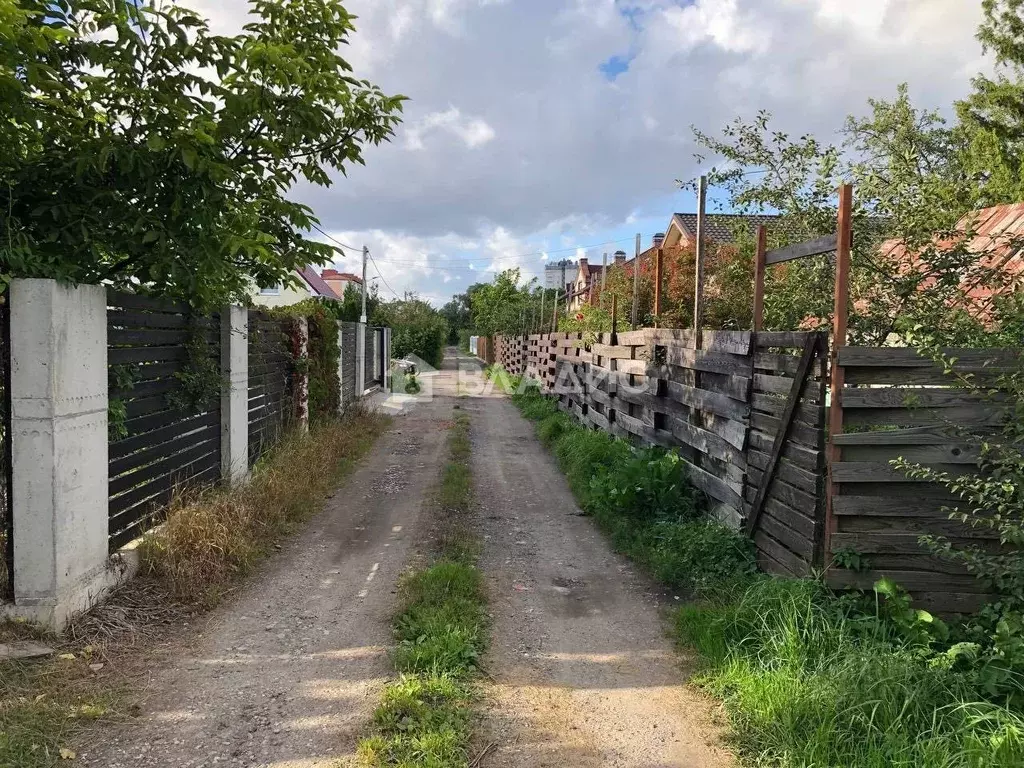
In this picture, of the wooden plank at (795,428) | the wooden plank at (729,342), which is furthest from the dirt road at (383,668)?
the wooden plank at (729,342)

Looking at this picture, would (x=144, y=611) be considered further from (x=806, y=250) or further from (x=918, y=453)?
(x=806, y=250)

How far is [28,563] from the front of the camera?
141 inches

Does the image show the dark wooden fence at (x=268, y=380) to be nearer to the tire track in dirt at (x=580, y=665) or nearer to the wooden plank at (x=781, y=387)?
the tire track in dirt at (x=580, y=665)

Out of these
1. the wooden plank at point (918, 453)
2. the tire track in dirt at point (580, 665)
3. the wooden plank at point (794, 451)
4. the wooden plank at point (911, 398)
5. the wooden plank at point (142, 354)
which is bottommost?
the tire track in dirt at point (580, 665)

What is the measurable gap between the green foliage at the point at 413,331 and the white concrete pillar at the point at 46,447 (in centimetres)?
2540

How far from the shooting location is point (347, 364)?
45.1 feet

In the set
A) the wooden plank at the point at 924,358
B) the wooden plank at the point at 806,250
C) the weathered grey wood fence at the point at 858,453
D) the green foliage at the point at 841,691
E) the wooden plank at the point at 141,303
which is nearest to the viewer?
the green foliage at the point at 841,691

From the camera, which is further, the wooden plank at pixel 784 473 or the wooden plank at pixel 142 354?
the wooden plank at pixel 142 354

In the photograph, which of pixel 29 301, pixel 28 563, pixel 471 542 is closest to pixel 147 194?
pixel 29 301

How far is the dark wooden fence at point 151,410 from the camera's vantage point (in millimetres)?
4371

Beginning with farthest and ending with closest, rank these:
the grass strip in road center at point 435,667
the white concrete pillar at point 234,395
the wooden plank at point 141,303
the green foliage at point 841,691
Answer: the white concrete pillar at point 234,395, the wooden plank at point 141,303, the grass strip in road center at point 435,667, the green foliage at point 841,691

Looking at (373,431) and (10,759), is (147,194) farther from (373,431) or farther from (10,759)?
(373,431)

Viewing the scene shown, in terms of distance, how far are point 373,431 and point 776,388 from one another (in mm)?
8487

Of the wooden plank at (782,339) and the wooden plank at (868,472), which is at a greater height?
the wooden plank at (782,339)
